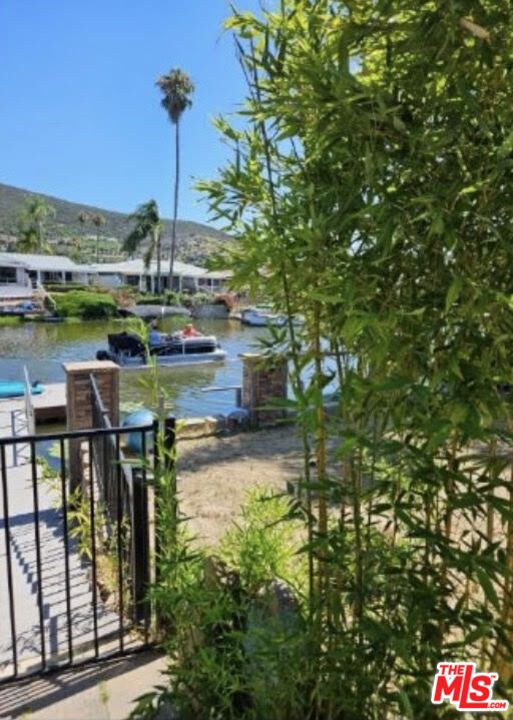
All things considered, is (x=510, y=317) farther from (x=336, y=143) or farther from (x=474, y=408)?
(x=336, y=143)

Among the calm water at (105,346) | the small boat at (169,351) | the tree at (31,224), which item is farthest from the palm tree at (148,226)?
the small boat at (169,351)

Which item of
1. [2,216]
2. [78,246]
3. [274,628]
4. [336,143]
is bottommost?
[274,628]

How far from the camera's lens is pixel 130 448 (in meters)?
5.25

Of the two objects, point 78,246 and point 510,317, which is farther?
point 78,246

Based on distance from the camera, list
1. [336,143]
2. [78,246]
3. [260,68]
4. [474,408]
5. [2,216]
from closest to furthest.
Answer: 1. [474,408]
2. [336,143]
3. [260,68]
4. [78,246]
5. [2,216]

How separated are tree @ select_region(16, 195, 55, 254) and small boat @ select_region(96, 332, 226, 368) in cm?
3268

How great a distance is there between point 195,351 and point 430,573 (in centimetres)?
1493

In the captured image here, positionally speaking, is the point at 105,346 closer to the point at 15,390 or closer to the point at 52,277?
the point at 15,390

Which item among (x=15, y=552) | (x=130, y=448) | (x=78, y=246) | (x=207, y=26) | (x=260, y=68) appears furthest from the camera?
(x=78, y=246)

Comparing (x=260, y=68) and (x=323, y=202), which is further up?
(x=260, y=68)

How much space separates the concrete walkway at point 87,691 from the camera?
5.82ft

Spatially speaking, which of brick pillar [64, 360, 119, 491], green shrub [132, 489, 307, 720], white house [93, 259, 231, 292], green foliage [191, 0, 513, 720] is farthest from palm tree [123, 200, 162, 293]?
green foliage [191, 0, 513, 720]

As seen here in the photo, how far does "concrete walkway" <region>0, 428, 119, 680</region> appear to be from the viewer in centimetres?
225

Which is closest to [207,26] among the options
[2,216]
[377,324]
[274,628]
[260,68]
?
[260,68]
